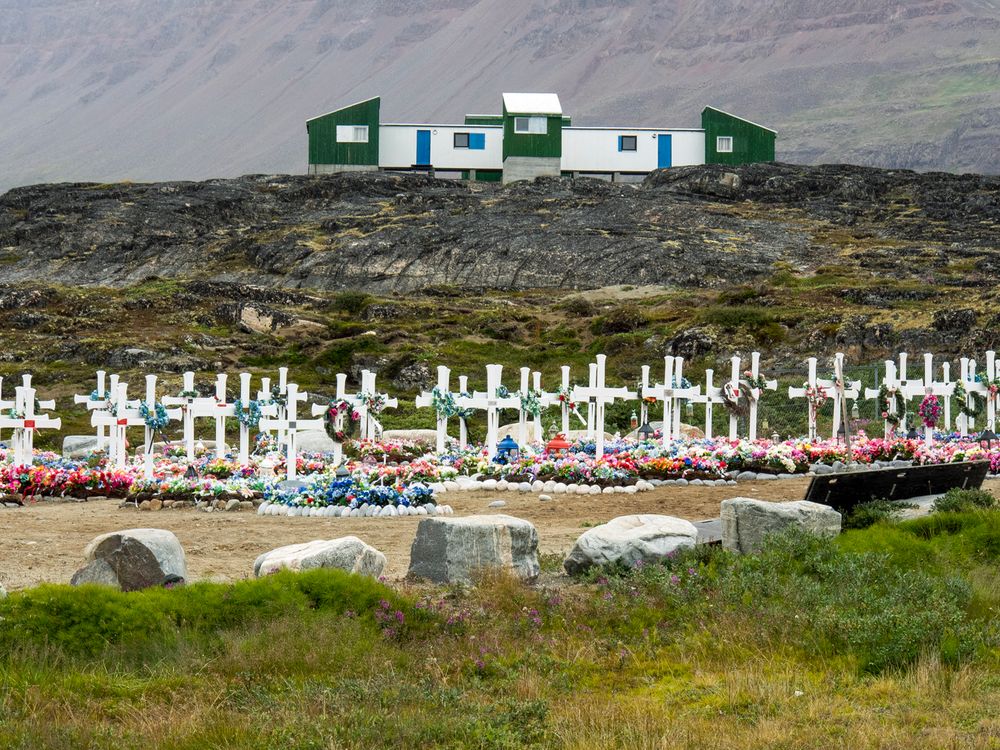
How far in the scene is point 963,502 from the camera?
1498cm

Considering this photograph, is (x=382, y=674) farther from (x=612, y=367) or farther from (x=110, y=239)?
(x=110, y=239)

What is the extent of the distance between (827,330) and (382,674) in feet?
149

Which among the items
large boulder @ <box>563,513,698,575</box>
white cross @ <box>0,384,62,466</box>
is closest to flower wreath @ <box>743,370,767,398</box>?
white cross @ <box>0,384,62,466</box>

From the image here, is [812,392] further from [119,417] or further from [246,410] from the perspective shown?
[119,417]

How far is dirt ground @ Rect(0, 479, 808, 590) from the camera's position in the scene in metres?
14.6

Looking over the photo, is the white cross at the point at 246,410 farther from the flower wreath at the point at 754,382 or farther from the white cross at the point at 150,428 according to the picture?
the flower wreath at the point at 754,382

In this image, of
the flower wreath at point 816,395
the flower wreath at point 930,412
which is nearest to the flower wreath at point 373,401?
the flower wreath at point 816,395

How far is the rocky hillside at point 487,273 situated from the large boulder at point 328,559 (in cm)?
2338

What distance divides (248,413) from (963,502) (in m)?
15.5

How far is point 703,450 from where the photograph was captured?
2477 cm

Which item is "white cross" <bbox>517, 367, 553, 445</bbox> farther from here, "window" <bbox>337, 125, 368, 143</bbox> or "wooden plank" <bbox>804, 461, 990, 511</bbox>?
"window" <bbox>337, 125, 368, 143</bbox>

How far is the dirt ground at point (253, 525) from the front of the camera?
14570 mm

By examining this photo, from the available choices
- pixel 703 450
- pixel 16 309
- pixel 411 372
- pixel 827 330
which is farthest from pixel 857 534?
pixel 16 309

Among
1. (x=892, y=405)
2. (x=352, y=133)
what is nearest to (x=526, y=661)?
(x=892, y=405)
